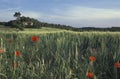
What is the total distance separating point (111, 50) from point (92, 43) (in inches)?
72.2

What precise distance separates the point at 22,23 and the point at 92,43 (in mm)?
36649

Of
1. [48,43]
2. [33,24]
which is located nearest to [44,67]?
[48,43]

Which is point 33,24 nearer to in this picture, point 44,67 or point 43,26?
point 43,26

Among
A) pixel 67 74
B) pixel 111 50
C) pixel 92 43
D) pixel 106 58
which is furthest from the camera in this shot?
pixel 92 43

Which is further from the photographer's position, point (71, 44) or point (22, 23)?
point (22, 23)

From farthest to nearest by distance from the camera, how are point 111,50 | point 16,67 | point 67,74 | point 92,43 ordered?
point 92,43, point 111,50, point 16,67, point 67,74

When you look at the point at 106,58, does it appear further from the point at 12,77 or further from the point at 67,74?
the point at 12,77

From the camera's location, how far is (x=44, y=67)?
529cm

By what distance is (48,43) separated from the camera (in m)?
7.62

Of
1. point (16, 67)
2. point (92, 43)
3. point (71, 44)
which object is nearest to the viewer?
point (16, 67)

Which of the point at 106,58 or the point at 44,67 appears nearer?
the point at 44,67

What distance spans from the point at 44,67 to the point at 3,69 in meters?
0.63

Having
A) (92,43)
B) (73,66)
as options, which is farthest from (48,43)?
(73,66)

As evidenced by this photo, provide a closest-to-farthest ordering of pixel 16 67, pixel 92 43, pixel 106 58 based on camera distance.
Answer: pixel 16 67 < pixel 106 58 < pixel 92 43
